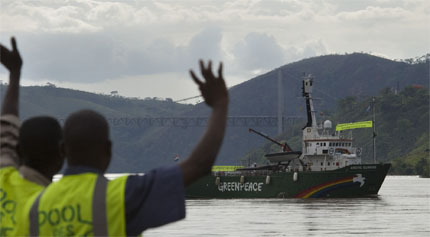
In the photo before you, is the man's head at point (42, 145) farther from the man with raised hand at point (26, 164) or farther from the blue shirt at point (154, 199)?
the blue shirt at point (154, 199)

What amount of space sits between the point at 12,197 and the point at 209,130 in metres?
1.13

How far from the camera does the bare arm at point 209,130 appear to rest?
394 cm

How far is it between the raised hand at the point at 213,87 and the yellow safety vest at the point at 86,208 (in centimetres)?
53

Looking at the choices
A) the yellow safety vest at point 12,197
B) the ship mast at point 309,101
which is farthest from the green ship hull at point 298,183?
the yellow safety vest at point 12,197

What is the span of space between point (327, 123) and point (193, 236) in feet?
116

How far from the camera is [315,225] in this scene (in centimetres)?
3700

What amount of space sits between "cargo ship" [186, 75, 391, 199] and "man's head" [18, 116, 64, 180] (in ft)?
185

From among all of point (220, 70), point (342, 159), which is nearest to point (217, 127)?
point (220, 70)

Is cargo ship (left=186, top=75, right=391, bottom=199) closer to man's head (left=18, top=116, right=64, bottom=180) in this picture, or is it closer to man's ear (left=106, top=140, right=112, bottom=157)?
man's head (left=18, top=116, right=64, bottom=180)

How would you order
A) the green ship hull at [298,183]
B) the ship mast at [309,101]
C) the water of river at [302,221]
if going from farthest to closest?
the ship mast at [309,101], the green ship hull at [298,183], the water of river at [302,221]

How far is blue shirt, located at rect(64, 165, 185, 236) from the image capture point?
3.87 m

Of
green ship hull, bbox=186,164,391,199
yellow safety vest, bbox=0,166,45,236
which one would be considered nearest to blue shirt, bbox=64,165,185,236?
yellow safety vest, bbox=0,166,45,236

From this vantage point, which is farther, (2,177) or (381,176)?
(381,176)

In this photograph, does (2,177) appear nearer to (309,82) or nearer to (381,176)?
(381,176)
